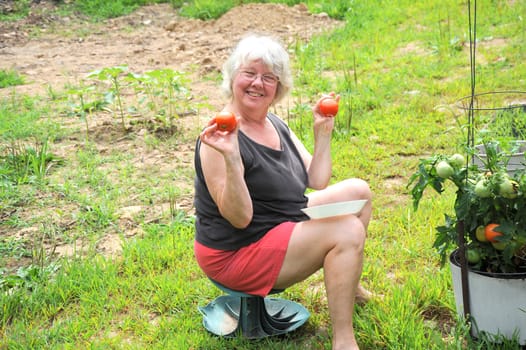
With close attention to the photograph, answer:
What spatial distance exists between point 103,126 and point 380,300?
3.52 m

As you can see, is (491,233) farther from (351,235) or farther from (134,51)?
(134,51)

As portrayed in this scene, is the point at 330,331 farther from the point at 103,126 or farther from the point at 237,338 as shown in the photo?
the point at 103,126

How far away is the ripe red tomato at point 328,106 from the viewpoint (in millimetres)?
2926

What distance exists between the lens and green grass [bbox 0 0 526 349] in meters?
2.88

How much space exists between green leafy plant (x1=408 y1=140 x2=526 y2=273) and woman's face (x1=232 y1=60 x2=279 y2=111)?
72 centimetres

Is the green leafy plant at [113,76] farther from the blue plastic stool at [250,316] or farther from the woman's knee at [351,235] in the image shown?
the woman's knee at [351,235]

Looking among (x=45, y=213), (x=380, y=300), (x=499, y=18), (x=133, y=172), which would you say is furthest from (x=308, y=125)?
(x=499, y=18)

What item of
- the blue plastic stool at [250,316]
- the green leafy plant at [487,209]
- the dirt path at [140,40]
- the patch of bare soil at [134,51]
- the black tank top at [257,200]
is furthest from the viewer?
the dirt path at [140,40]

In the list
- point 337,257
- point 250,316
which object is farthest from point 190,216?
point 337,257

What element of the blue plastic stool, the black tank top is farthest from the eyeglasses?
the blue plastic stool

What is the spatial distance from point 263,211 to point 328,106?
0.58 metres

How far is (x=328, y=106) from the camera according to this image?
293 centimetres

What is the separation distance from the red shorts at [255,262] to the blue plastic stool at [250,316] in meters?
0.07

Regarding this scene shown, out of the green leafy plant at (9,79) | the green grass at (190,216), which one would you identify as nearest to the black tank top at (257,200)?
the green grass at (190,216)
